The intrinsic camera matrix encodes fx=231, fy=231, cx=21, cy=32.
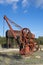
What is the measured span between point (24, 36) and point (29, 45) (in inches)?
64.2

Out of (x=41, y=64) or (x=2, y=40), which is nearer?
(x=41, y=64)

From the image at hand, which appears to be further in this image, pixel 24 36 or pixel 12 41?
pixel 12 41

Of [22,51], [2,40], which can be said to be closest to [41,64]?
[22,51]

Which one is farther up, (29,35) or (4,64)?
(29,35)

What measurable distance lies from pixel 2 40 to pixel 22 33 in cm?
3102

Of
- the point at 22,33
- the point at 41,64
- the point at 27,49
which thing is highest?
the point at 22,33

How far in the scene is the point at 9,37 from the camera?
5225 centimetres

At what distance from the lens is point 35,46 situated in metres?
36.2

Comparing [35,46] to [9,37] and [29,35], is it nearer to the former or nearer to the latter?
[29,35]

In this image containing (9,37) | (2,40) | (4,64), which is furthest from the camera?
(2,40)

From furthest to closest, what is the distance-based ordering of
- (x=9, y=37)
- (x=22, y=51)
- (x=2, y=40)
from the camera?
1. (x=2, y=40)
2. (x=9, y=37)
3. (x=22, y=51)

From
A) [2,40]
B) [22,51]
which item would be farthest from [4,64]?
[2,40]

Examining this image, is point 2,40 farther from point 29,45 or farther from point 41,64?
point 41,64

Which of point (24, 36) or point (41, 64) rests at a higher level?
point (24, 36)
